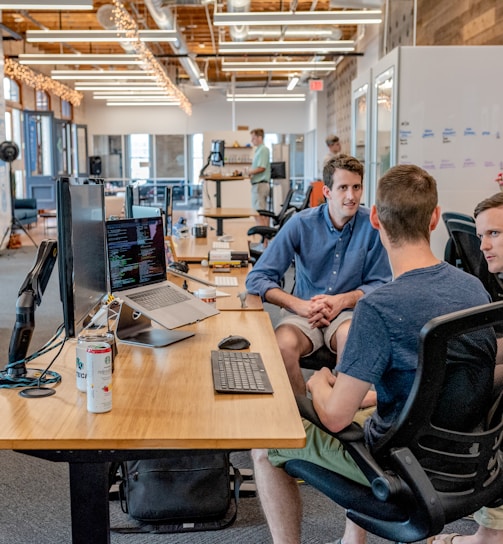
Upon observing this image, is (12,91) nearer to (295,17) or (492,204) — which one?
(295,17)

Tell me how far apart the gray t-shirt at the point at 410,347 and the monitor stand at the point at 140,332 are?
870 millimetres

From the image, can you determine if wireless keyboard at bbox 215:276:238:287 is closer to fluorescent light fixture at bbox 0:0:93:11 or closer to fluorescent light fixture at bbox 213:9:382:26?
fluorescent light fixture at bbox 0:0:93:11

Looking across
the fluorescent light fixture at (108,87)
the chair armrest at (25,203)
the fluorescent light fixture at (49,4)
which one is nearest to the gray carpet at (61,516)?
the fluorescent light fixture at (49,4)

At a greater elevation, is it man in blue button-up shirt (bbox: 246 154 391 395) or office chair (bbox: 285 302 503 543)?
man in blue button-up shirt (bbox: 246 154 391 395)

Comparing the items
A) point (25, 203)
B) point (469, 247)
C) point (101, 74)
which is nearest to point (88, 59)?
point (101, 74)

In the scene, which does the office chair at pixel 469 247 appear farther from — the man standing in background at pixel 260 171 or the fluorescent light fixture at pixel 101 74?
the fluorescent light fixture at pixel 101 74

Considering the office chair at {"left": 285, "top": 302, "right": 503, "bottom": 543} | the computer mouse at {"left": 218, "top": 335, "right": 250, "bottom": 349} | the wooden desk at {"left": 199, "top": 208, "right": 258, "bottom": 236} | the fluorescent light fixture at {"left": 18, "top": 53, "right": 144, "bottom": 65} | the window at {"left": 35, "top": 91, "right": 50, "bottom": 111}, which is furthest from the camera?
the window at {"left": 35, "top": 91, "right": 50, "bottom": 111}

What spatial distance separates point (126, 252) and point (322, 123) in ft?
54.8

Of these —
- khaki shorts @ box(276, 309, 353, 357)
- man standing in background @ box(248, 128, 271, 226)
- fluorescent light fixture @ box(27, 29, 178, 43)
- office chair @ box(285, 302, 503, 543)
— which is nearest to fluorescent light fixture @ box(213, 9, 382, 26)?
fluorescent light fixture @ box(27, 29, 178, 43)

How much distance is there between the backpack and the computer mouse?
1.71 feet

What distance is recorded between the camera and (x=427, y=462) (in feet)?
5.52

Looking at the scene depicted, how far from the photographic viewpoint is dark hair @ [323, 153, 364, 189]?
3232mm

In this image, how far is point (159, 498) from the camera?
2.59m

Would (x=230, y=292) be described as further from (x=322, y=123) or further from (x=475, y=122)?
(x=322, y=123)
